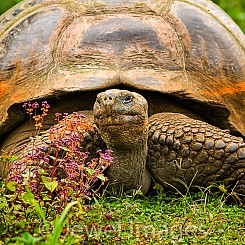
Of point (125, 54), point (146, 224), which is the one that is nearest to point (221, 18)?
point (125, 54)

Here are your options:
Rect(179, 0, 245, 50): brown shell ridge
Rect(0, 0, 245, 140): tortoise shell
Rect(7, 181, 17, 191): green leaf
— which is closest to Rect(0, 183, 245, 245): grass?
Rect(7, 181, 17, 191): green leaf

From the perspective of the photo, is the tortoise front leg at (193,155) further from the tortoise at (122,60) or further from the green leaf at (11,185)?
the green leaf at (11,185)

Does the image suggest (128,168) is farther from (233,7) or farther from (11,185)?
(233,7)

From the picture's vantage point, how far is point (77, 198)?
360 cm

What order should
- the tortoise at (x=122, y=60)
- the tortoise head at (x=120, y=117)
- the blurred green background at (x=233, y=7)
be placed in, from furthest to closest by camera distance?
1. the blurred green background at (x=233, y=7)
2. the tortoise at (x=122, y=60)
3. the tortoise head at (x=120, y=117)

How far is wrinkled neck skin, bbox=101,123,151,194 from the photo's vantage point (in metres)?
4.63

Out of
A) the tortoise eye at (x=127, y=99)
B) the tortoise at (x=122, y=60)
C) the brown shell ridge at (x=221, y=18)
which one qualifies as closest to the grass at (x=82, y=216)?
the tortoise eye at (x=127, y=99)

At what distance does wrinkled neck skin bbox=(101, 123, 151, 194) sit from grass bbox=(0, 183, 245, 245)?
27cm

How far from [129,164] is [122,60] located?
0.80m

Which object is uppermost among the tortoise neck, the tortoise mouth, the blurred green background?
the tortoise mouth

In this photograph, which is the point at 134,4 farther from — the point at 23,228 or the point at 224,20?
the point at 23,228

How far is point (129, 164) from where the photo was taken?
4.82 m

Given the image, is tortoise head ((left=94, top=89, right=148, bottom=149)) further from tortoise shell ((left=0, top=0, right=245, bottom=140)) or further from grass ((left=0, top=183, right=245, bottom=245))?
tortoise shell ((left=0, top=0, right=245, bottom=140))

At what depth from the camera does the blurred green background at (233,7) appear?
362 inches
